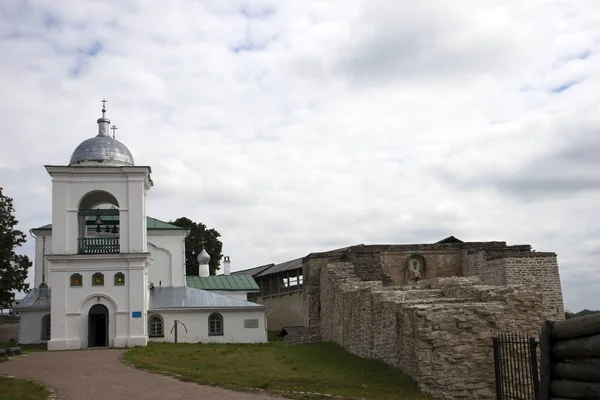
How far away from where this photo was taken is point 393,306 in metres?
15.7

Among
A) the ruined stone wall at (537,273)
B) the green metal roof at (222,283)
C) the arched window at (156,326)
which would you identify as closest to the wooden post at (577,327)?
the ruined stone wall at (537,273)

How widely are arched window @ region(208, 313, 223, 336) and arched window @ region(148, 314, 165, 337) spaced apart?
2242 mm

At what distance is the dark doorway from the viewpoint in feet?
87.5

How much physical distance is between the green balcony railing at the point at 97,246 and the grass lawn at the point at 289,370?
5.49 metres

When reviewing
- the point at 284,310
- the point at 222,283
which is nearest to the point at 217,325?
the point at 222,283

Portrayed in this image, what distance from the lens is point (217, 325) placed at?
101ft

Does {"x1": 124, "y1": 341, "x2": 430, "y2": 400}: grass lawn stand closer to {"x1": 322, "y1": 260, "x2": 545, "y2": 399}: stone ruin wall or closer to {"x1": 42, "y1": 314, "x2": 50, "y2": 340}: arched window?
{"x1": 322, "y1": 260, "x2": 545, "y2": 399}: stone ruin wall

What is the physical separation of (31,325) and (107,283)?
5.52 metres

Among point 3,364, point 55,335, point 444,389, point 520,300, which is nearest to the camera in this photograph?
point 444,389

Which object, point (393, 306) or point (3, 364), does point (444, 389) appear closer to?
point (393, 306)

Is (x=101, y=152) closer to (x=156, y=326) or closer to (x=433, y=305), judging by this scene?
(x=156, y=326)

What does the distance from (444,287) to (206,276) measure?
25.1 meters

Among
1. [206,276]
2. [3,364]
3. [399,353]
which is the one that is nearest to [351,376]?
[399,353]

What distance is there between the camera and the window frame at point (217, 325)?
3066 cm
